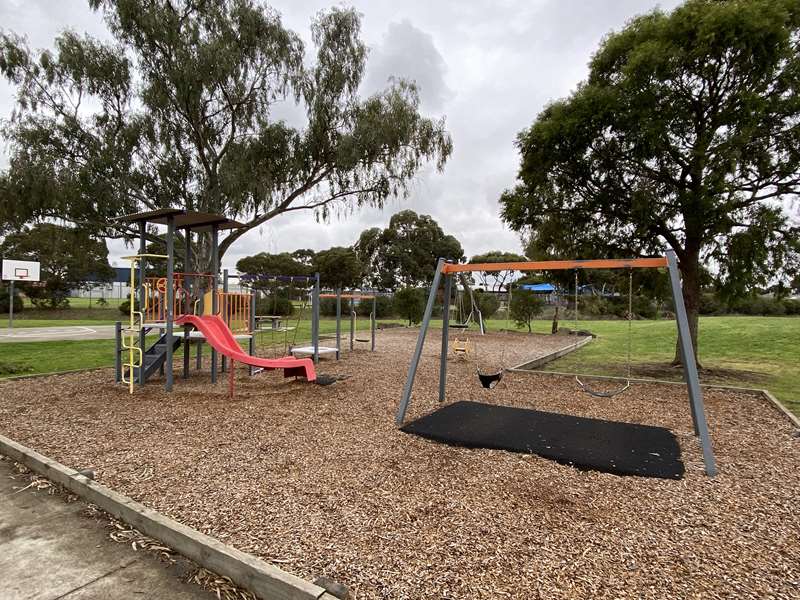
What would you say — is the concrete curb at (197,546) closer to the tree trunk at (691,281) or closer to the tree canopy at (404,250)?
the tree trunk at (691,281)

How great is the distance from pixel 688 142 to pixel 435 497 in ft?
27.9

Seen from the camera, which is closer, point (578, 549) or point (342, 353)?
point (578, 549)

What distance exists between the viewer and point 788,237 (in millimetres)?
8211

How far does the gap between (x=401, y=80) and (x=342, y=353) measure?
→ 973 cm

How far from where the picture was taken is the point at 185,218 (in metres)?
7.98

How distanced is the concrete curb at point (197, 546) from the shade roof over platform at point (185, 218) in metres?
4.54

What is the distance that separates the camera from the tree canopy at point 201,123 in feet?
43.5

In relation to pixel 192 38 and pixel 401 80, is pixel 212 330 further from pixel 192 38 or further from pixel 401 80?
pixel 401 80

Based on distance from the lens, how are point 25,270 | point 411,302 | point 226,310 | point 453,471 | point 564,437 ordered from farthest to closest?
point 25,270 → point 411,302 → point 226,310 → point 564,437 → point 453,471

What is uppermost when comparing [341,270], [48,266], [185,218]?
[341,270]

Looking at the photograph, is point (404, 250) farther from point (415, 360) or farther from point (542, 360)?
point (415, 360)

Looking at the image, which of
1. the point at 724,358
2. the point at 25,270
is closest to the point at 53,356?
the point at 724,358

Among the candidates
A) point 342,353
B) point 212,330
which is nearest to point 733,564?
point 212,330

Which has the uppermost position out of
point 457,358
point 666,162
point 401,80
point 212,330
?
point 401,80
